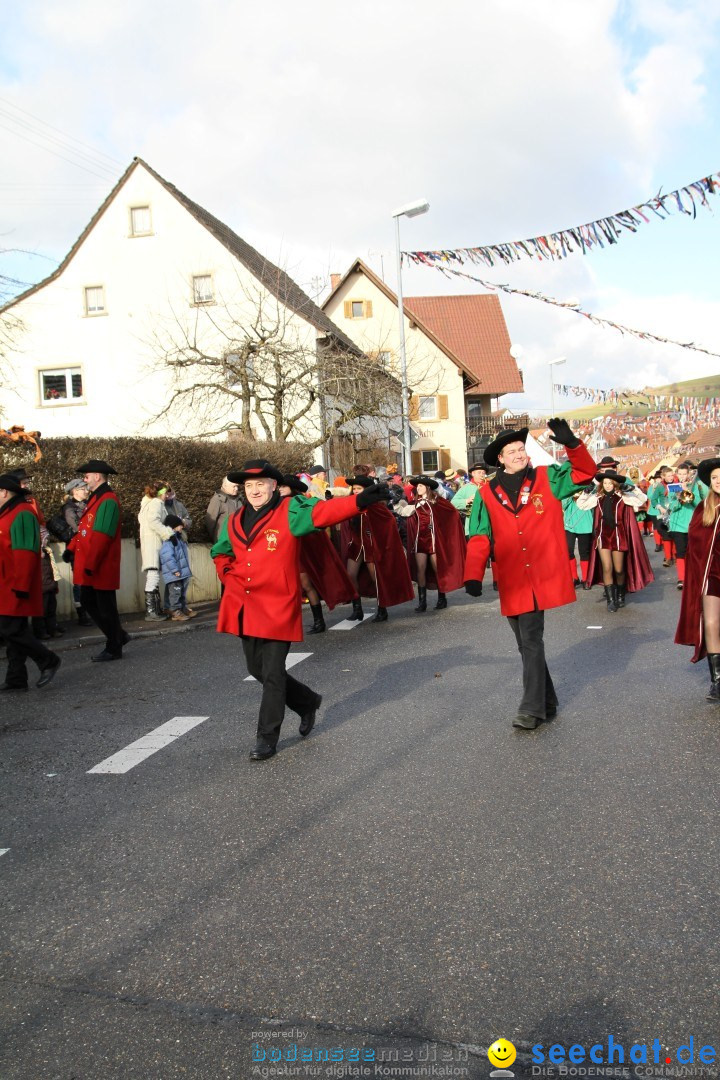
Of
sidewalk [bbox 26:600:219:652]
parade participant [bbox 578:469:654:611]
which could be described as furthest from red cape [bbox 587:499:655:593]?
sidewalk [bbox 26:600:219:652]

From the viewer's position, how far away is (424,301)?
63.4 meters

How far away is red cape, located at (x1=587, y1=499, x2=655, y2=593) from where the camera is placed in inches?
502

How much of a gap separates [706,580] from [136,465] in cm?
1003

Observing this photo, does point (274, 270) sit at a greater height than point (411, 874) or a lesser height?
greater

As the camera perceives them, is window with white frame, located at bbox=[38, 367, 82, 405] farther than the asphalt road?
Yes

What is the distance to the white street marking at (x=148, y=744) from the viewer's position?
6233mm

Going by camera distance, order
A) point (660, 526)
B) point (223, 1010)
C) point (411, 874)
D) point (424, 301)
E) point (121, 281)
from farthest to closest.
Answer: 1. point (424, 301)
2. point (121, 281)
3. point (660, 526)
4. point (411, 874)
5. point (223, 1010)

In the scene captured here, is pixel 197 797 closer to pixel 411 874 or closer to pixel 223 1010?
pixel 411 874

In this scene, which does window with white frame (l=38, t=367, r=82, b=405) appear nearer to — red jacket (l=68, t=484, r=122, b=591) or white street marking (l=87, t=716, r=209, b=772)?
red jacket (l=68, t=484, r=122, b=591)

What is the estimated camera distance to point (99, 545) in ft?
32.9

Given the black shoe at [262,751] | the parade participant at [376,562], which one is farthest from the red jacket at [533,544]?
the parade participant at [376,562]

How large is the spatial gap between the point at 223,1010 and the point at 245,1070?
333mm

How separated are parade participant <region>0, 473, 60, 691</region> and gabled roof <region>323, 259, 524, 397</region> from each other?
5172 cm

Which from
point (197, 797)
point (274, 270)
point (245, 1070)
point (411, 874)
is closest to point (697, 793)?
point (411, 874)
